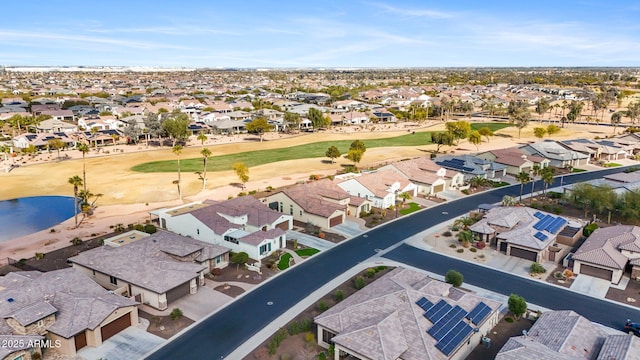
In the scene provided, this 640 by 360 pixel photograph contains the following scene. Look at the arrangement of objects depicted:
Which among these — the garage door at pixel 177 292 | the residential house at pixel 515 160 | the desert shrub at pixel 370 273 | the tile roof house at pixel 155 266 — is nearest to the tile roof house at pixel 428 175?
the residential house at pixel 515 160

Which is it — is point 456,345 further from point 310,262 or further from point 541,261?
point 541,261

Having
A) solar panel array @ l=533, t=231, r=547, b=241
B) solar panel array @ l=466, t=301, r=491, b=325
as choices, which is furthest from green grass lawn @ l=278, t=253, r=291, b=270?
solar panel array @ l=533, t=231, r=547, b=241

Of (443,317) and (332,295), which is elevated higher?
(443,317)

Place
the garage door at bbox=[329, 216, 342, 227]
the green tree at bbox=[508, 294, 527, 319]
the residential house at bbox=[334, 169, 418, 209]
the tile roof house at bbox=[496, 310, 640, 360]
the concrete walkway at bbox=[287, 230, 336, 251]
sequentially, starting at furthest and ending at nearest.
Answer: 1. the residential house at bbox=[334, 169, 418, 209]
2. the garage door at bbox=[329, 216, 342, 227]
3. the concrete walkway at bbox=[287, 230, 336, 251]
4. the green tree at bbox=[508, 294, 527, 319]
5. the tile roof house at bbox=[496, 310, 640, 360]

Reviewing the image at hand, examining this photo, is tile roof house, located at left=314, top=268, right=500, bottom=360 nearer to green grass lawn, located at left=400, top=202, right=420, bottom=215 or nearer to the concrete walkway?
the concrete walkway

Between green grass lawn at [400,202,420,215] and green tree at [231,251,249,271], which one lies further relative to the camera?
green grass lawn at [400,202,420,215]

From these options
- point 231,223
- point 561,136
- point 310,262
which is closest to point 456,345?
point 310,262
